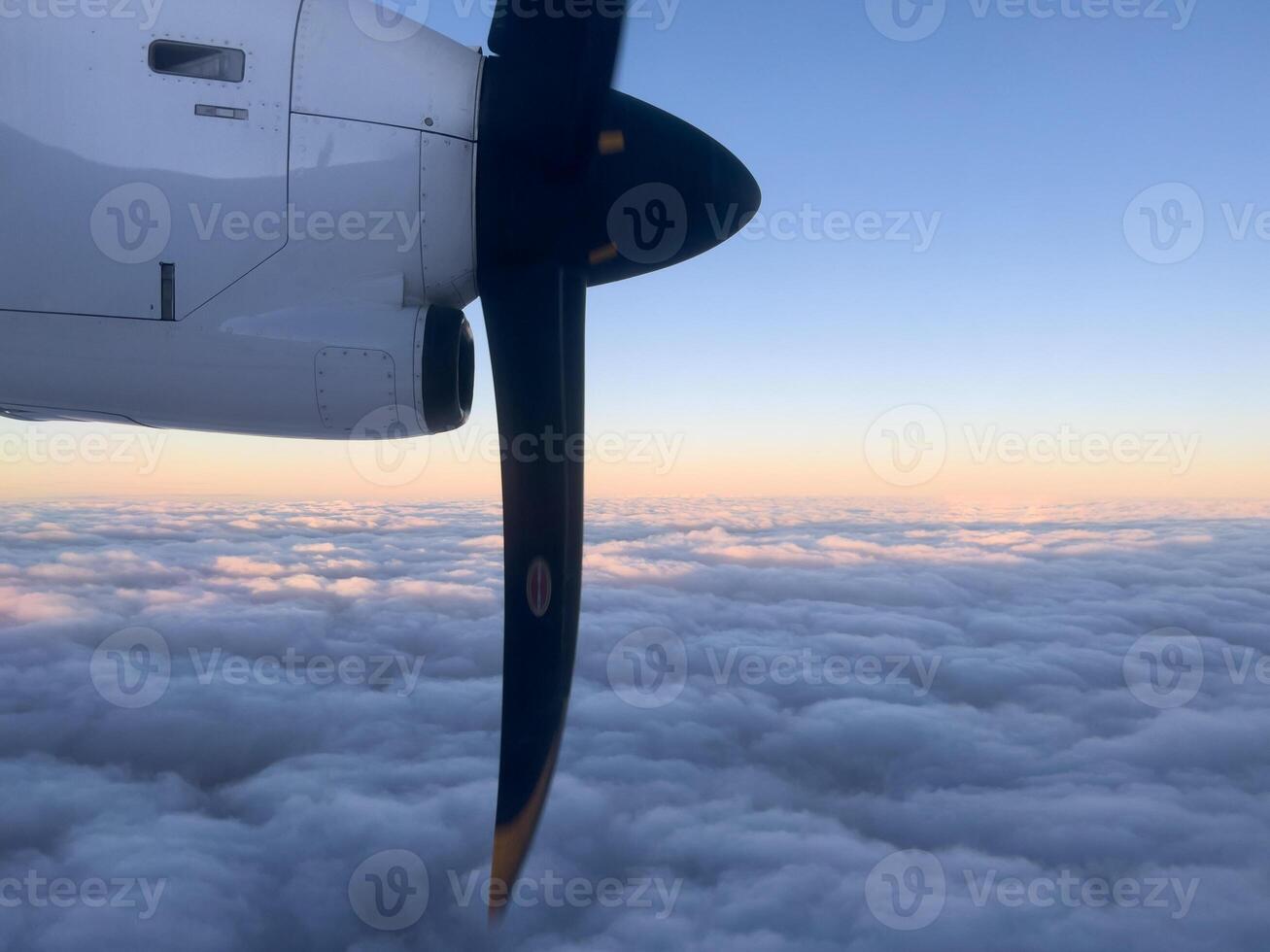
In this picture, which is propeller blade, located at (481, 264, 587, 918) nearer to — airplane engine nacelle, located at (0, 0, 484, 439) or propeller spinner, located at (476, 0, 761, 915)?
propeller spinner, located at (476, 0, 761, 915)

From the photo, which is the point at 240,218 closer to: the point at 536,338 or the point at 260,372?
the point at 260,372

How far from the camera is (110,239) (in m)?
4.14

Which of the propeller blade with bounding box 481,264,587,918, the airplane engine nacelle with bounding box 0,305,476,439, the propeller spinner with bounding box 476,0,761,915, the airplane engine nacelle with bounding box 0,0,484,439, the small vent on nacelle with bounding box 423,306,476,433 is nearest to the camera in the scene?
the airplane engine nacelle with bounding box 0,0,484,439

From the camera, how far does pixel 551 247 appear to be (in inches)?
191

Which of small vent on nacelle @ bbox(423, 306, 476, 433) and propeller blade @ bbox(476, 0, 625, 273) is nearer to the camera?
propeller blade @ bbox(476, 0, 625, 273)

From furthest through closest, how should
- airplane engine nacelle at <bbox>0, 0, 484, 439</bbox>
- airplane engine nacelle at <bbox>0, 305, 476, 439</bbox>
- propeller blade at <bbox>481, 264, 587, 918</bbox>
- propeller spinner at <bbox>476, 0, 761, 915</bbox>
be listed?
propeller blade at <bbox>481, 264, 587, 918</bbox> < propeller spinner at <bbox>476, 0, 761, 915</bbox> < airplane engine nacelle at <bbox>0, 305, 476, 439</bbox> < airplane engine nacelle at <bbox>0, 0, 484, 439</bbox>

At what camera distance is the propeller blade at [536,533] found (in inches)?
200

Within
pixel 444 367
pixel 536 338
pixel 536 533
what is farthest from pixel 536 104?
pixel 536 533

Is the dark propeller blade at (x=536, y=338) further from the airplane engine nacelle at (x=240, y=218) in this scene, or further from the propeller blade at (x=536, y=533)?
the airplane engine nacelle at (x=240, y=218)

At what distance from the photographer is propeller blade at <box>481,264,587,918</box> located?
5074 mm

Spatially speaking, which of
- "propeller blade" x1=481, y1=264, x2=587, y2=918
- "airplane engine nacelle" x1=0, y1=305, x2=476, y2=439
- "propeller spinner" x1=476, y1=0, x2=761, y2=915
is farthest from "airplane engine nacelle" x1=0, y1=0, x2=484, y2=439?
"propeller blade" x1=481, y1=264, x2=587, y2=918

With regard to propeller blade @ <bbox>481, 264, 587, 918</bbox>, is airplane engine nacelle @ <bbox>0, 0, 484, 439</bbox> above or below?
above

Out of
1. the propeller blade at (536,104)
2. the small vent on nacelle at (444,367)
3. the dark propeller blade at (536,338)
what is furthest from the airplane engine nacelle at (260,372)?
the propeller blade at (536,104)

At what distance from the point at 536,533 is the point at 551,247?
1867mm
